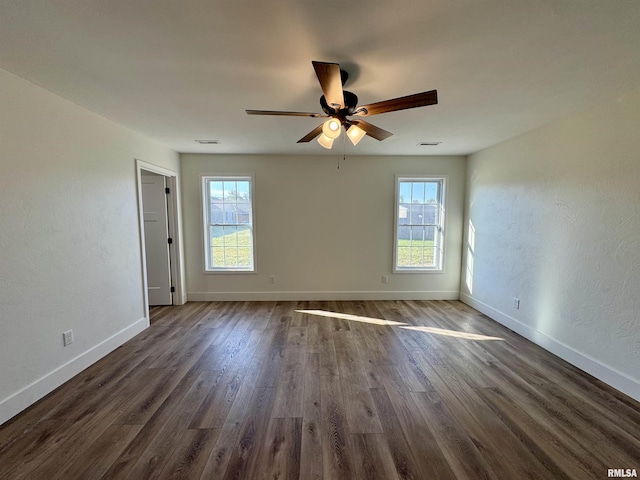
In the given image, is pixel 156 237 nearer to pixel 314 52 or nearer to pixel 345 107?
pixel 345 107

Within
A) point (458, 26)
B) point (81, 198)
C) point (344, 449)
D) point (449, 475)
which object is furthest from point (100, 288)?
point (458, 26)

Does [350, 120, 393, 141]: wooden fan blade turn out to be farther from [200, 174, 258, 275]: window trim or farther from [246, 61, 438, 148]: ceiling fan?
[200, 174, 258, 275]: window trim

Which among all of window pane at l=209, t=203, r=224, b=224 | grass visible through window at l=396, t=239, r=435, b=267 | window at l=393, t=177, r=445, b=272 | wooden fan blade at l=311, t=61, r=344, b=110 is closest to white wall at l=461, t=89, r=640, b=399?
window at l=393, t=177, r=445, b=272

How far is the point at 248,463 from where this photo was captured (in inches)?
59.0

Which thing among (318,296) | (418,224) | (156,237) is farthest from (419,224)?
(156,237)

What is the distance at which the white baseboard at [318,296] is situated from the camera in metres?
4.49

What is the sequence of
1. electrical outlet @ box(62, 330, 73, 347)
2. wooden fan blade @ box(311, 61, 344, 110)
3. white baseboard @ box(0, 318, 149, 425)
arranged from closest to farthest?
wooden fan blade @ box(311, 61, 344, 110)
white baseboard @ box(0, 318, 149, 425)
electrical outlet @ box(62, 330, 73, 347)

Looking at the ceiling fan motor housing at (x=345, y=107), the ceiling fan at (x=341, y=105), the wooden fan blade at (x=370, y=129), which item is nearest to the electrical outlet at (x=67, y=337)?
the ceiling fan at (x=341, y=105)

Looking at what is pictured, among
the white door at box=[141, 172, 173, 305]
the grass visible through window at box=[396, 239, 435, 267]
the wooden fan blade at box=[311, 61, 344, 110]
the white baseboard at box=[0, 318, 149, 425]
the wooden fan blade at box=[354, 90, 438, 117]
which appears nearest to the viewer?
the wooden fan blade at box=[311, 61, 344, 110]

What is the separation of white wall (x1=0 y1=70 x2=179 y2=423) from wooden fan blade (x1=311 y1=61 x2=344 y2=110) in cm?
221

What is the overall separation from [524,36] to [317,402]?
271 centimetres

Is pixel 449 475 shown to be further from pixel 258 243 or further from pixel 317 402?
pixel 258 243

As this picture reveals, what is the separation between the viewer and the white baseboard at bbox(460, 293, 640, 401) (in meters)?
2.08

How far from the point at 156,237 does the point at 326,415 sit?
3.69 m
